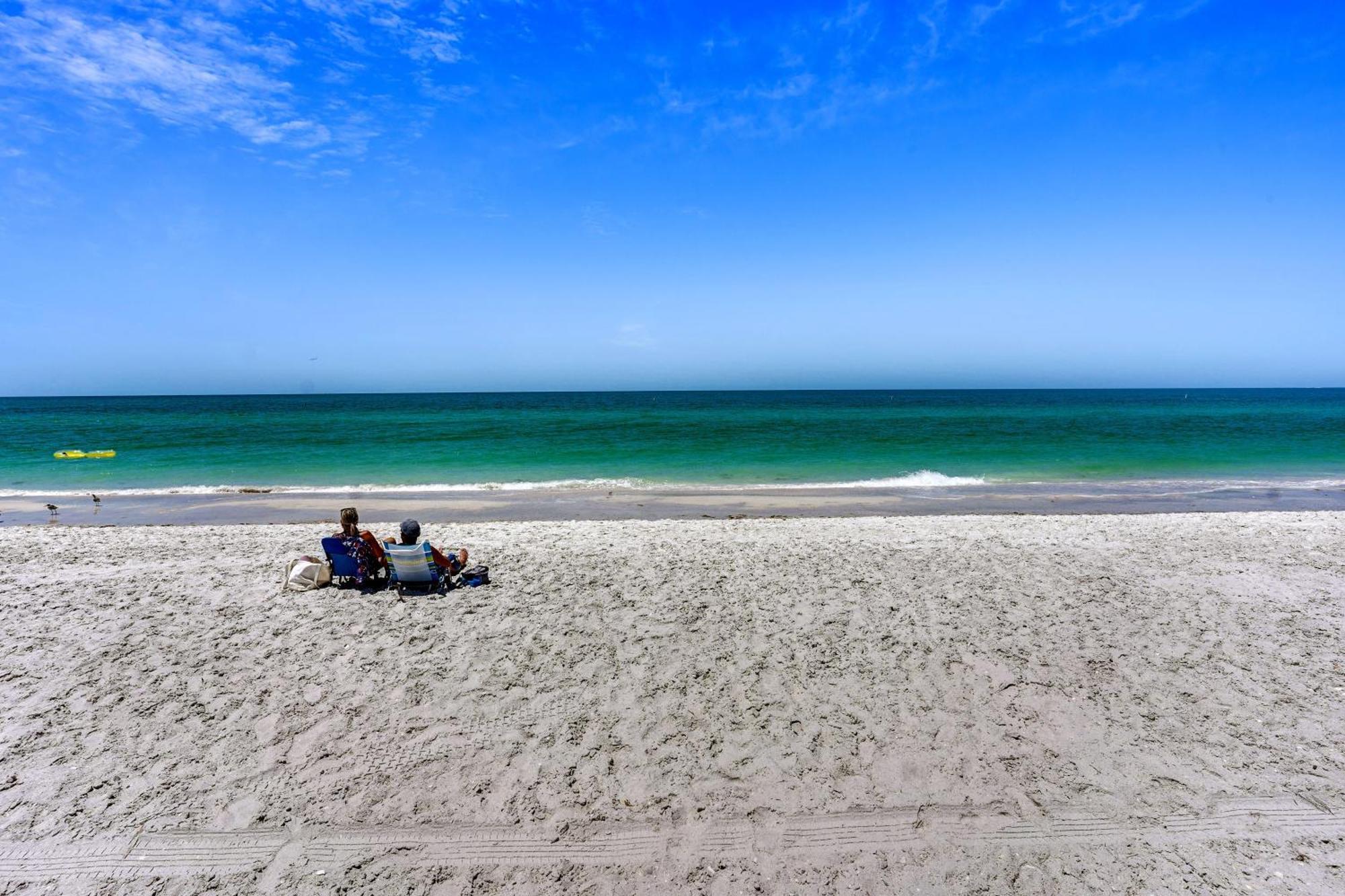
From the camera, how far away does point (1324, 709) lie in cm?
516

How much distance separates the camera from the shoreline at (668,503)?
46.6 ft

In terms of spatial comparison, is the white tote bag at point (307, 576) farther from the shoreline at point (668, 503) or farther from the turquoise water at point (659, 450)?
the turquoise water at point (659, 450)

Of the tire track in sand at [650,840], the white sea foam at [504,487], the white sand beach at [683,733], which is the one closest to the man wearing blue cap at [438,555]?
the white sand beach at [683,733]

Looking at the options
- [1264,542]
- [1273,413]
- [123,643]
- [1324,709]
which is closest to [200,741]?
[123,643]

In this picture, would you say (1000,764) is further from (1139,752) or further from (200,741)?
(200,741)

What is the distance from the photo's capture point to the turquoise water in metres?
20.2

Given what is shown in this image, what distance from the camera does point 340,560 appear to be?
25.6ft

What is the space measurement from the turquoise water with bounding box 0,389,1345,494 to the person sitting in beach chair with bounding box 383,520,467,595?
11585 mm

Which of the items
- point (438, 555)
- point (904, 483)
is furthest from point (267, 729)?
point (904, 483)

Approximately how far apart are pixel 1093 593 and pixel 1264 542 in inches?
196

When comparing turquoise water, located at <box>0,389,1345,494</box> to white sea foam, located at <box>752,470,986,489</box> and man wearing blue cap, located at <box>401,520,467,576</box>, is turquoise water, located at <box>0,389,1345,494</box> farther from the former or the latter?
man wearing blue cap, located at <box>401,520,467,576</box>

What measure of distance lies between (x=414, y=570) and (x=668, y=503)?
8.76 metres

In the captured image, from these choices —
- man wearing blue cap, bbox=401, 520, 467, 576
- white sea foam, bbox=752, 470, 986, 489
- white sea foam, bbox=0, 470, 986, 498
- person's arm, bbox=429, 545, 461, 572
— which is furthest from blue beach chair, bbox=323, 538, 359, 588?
white sea foam, bbox=752, 470, 986, 489

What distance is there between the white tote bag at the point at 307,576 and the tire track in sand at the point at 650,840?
163 inches
